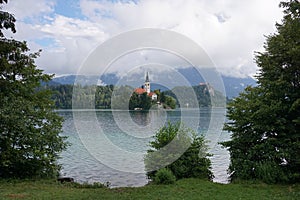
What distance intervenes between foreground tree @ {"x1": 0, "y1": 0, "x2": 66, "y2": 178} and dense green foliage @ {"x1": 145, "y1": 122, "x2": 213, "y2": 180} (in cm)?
509

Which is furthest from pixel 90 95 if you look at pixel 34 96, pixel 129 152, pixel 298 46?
pixel 129 152

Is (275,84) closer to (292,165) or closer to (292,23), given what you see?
(292,23)

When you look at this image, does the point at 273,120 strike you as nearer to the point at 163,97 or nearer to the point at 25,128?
the point at 163,97

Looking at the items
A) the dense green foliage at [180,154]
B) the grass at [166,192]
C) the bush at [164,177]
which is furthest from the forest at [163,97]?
the grass at [166,192]

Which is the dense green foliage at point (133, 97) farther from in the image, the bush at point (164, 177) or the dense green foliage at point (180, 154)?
the bush at point (164, 177)

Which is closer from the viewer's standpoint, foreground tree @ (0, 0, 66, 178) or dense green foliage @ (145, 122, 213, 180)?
foreground tree @ (0, 0, 66, 178)

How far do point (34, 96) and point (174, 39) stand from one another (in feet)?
27.7

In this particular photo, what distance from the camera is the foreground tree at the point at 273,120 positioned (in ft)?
40.2

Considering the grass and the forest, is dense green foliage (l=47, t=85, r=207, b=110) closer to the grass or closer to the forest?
the forest

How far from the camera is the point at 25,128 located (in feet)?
42.1

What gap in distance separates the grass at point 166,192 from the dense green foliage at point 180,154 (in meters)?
1.67

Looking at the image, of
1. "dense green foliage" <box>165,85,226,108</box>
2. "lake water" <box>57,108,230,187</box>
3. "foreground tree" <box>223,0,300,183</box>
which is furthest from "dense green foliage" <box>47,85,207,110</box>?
"foreground tree" <box>223,0,300,183</box>

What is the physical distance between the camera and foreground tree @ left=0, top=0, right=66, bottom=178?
12508 millimetres

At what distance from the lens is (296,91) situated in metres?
13.0
